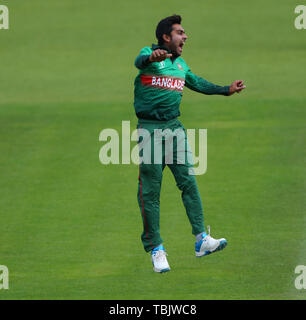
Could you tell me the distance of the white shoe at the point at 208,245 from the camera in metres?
9.35

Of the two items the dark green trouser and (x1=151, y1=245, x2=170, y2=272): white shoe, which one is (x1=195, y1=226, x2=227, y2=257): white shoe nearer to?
the dark green trouser

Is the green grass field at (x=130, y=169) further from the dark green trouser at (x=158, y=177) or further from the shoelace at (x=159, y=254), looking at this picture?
the dark green trouser at (x=158, y=177)

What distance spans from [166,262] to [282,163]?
6.15 meters

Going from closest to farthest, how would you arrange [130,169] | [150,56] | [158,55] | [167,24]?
[158,55] → [150,56] → [167,24] → [130,169]

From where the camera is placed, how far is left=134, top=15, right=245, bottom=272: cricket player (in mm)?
9180

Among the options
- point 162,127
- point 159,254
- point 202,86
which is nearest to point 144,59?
point 162,127

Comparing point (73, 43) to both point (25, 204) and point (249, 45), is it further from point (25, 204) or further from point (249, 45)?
point (25, 204)

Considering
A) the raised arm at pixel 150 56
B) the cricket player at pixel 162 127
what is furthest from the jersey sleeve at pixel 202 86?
the raised arm at pixel 150 56

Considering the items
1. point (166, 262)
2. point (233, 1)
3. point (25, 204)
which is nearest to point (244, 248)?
point (166, 262)

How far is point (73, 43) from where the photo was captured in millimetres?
29469

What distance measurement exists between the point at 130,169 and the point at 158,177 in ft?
19.8

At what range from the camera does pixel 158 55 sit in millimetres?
8500

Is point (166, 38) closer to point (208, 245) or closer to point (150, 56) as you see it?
point (150, 56)

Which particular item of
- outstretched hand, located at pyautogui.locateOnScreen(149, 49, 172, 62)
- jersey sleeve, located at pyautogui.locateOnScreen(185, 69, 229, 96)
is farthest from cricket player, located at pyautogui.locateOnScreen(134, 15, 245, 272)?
outstretched hand, located at pyautogui.locateOnScreen(149, 49, 172, 62)
